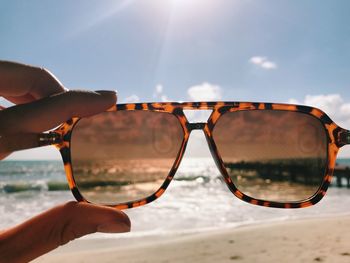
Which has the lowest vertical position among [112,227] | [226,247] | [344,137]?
[226,247]

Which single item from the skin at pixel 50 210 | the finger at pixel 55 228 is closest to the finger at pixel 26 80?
the skin at pixel 50 210

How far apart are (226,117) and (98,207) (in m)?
1.07

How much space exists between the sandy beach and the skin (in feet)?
15.4

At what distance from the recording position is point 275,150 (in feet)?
7.52

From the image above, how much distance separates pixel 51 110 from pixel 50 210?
373 millimetres

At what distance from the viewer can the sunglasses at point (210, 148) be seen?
185cm

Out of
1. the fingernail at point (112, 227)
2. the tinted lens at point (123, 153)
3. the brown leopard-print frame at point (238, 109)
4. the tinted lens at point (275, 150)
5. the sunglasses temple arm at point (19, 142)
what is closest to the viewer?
the sunglasses temple arm at point (19, 142)

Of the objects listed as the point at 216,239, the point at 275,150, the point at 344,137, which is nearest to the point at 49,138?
the point at 275,150

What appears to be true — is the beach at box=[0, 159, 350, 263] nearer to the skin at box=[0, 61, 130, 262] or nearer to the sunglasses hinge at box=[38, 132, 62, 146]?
the sunglasses hinge at box=[38, 132, 62, 146]

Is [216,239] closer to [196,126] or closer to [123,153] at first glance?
[196,126]

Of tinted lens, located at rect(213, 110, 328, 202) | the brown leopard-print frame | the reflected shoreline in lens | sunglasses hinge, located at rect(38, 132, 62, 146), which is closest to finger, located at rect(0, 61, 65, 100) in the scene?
sunglasses hinge, located at rect(38, 132, 62, 146)

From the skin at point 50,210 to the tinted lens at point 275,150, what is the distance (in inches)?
39.2

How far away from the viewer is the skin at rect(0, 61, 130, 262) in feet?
4.03

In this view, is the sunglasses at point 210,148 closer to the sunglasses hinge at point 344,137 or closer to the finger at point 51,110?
the sunglasses hinge at point 344,137
